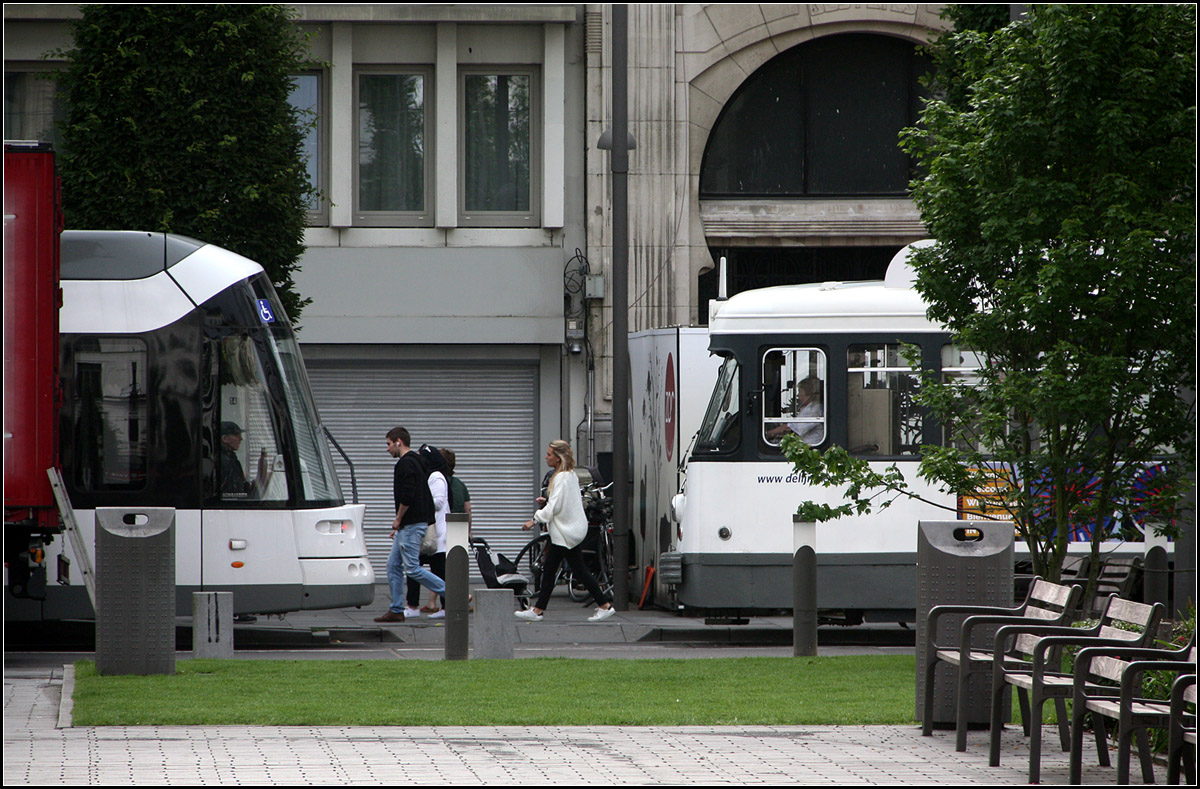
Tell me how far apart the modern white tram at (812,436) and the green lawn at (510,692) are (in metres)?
2.35

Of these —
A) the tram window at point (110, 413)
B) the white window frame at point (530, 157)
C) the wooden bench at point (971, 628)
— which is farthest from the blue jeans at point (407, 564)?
the wooden bench at point (971, 628)

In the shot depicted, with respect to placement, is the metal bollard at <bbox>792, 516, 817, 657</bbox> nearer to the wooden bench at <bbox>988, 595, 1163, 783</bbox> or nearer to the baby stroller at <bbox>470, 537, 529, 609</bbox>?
the baby stroller at <bbox>470, 537, 529, 609</bbox>

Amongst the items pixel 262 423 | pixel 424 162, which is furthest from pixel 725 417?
pixel 424 162

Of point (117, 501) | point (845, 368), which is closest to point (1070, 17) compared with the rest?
point (845, 368)

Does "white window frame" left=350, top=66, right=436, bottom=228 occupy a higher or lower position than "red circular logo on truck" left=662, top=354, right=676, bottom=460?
higher

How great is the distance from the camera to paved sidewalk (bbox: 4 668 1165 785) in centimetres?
663

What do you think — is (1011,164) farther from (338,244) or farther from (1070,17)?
(338,244)

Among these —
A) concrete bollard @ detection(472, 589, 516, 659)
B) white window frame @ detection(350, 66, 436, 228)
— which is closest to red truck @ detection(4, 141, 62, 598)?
concrete bollard @ detection(472, 589, 516, 659)

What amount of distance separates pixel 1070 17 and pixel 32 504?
25.9 ft

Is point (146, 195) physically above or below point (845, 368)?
above

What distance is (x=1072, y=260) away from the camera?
31.4ft

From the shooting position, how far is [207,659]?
11.2m

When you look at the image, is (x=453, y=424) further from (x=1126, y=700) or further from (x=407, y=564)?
(x=1126, y=700)

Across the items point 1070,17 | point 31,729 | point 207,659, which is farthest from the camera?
Result: point 207,659
